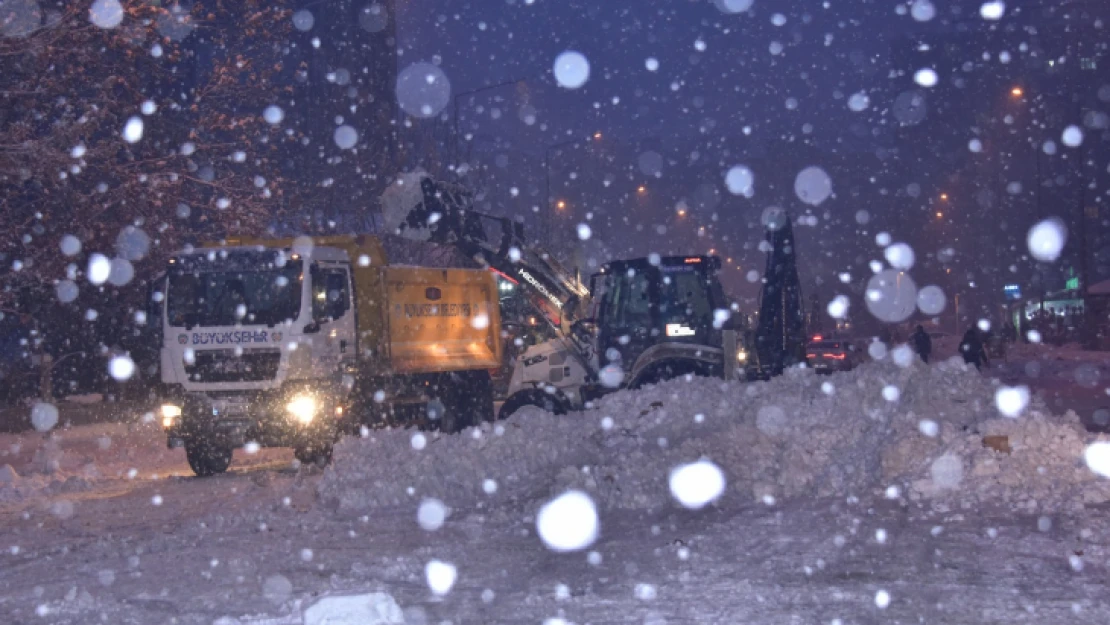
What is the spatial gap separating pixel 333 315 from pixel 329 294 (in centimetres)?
31

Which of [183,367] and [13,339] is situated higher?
[13,339]

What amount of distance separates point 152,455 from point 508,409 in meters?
6.67

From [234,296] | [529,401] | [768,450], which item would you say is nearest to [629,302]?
[529,401]

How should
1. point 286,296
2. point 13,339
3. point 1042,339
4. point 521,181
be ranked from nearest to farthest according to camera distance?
point 286,296 → point 13,339 → point 1042,339 → point 521,181

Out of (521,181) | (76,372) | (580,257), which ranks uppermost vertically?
(521,181)

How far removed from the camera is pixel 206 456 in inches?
611

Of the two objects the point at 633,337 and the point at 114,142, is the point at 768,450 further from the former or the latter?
the point at 114,142

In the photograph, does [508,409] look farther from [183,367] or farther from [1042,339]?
[1042,339]

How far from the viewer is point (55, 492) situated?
13.8 meters

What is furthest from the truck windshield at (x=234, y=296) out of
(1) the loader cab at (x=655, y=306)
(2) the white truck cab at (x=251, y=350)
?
(1) the loader cab at (x=655, y=306)

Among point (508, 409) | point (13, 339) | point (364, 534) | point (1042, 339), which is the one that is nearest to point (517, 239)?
point (508, 409)

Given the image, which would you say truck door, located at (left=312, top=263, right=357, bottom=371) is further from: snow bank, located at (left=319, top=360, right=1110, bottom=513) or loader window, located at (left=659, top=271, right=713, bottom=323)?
loader window, located at (left=659, top=271, right=713, bottom=323)

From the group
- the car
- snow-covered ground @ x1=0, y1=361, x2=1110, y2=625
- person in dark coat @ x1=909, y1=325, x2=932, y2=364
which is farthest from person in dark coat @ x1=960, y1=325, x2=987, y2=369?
snow-covered ground @ x1=0, y1=361, x2=1110, y2=625

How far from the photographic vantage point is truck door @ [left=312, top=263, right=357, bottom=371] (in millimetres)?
15141
